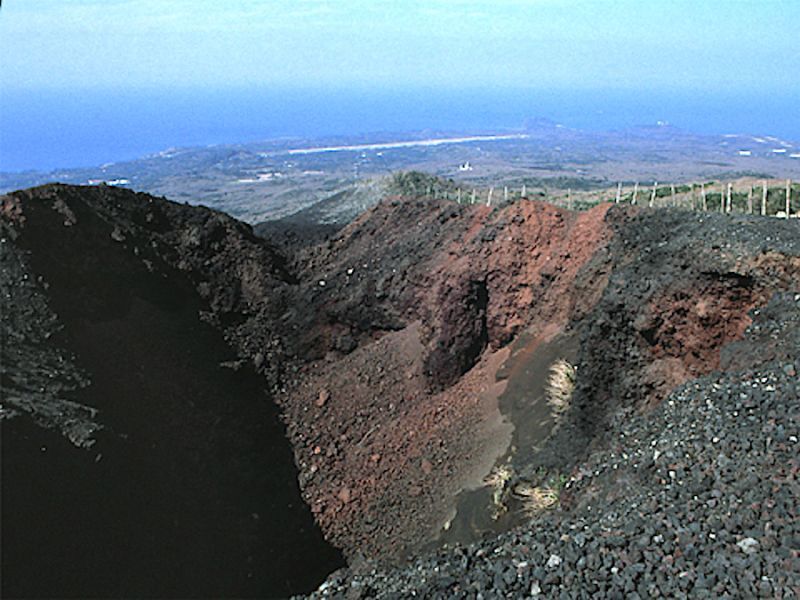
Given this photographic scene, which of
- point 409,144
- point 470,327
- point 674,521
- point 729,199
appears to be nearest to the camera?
point 674,521

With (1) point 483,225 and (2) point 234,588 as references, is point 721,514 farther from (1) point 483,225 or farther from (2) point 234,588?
(1) point 483,225

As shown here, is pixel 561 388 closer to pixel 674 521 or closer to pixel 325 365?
pixel 674 521

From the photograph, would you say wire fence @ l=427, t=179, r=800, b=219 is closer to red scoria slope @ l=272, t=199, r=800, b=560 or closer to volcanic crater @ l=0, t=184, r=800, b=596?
red scoria slope @ l=272, t=199, r=800, b=560

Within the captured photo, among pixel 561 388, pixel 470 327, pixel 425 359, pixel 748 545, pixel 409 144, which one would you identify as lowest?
pixel 425 359

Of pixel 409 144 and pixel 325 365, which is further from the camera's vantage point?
pixel 409 144

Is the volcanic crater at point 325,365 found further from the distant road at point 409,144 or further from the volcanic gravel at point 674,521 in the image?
the distant road at point 409,144

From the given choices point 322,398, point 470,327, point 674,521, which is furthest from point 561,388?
point 322,398

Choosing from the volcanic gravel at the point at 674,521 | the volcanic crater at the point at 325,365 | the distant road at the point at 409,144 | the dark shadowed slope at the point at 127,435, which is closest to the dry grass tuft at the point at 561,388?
the volcanic crater at the point at 325,365

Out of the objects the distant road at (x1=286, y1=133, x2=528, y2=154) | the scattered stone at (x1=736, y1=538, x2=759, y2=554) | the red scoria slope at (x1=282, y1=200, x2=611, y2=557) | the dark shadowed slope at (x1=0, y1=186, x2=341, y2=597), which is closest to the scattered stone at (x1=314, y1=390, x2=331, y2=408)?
the red scoria slope at (x1=282, y1=200, x2=611, y2=557)
